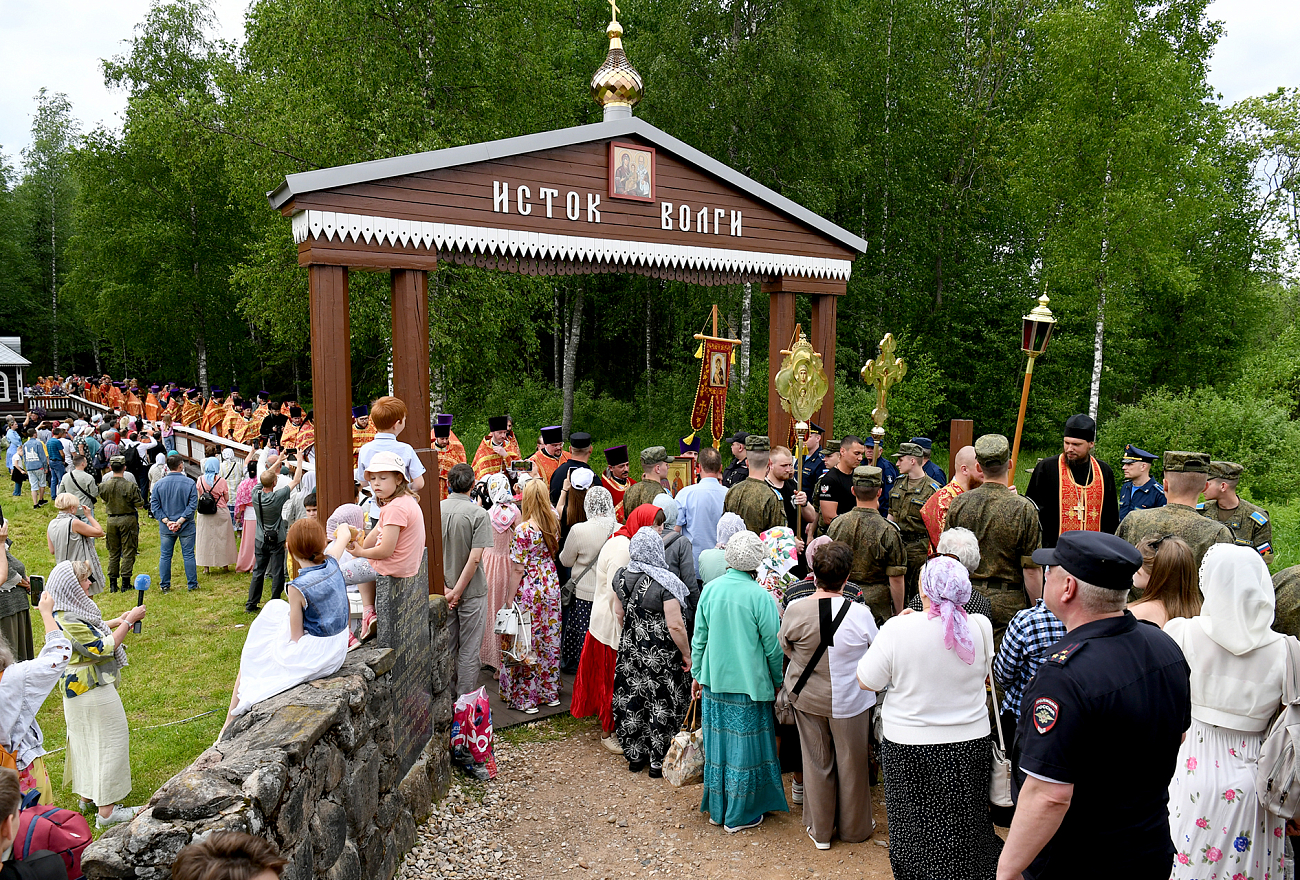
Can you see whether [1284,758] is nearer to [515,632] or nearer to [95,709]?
[515,632]

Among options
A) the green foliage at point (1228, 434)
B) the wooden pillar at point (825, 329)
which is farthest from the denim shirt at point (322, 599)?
the green foliage at point (1228, 434)

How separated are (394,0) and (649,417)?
463 inches

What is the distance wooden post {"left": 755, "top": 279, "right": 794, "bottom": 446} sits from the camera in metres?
10.5

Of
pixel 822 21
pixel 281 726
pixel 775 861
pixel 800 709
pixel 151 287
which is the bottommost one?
pixel 775 861

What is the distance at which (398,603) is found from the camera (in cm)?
486

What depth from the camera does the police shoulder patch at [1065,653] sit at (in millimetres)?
2684

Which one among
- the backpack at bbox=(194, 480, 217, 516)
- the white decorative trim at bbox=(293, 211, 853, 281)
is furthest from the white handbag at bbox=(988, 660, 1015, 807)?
the backpack at bbox=(194, 480, 217, 516)

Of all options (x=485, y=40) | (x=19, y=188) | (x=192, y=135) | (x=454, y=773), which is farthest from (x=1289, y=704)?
(x=19, y=188)

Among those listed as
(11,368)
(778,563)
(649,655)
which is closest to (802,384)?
(778,563)

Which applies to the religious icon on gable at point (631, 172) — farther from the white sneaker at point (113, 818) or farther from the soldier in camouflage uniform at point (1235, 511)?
the white sneaker at point (113, 818)

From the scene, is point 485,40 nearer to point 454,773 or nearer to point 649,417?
point 649,417

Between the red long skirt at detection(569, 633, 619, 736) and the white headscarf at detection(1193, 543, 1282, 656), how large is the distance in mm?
4340

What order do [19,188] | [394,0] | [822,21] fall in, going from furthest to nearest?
1. [19,188]
2. [822,21]
3. [394,0]

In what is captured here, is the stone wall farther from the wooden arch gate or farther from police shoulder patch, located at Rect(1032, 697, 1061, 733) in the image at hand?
police shoulder patch, located at Rect(1032, 697, 1061, 733)
